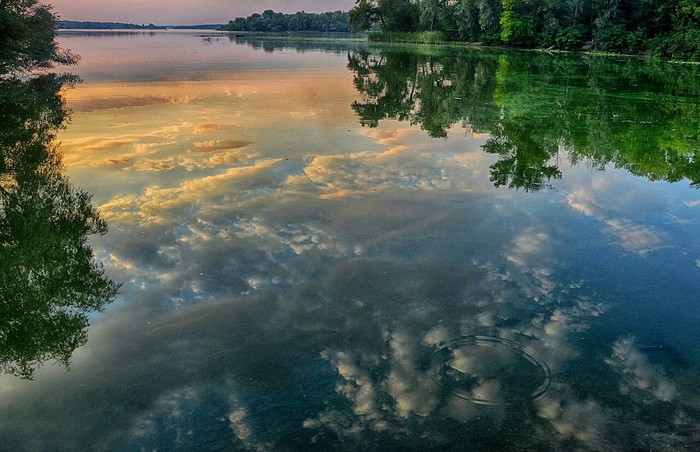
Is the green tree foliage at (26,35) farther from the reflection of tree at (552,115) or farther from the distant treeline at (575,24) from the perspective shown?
the distant treeline at (575,24)

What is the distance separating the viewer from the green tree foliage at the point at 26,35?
79.7ft

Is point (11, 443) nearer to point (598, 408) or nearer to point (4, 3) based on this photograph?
point (598, 408)

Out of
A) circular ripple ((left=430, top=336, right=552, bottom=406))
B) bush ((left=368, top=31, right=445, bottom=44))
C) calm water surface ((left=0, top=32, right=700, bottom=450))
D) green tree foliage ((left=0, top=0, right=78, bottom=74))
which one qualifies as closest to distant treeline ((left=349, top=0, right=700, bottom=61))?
bush ((left=368, top=31, right=445, bottom=44))

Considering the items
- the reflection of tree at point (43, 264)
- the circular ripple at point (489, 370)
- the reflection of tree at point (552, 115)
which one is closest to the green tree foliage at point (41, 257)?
the reflection of tree at point (43, 264)

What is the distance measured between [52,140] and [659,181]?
47.3ft

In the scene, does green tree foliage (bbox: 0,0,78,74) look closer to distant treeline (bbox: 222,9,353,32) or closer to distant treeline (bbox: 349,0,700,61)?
distant treeline (bbox: 349,0,700,61)

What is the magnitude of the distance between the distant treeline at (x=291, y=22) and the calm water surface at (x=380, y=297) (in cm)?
16429

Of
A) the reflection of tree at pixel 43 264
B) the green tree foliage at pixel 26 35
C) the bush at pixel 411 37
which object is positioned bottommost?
the reflection of tree at pixel 43 264

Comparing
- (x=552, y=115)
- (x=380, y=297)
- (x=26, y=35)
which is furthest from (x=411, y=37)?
(x=380, y=297)

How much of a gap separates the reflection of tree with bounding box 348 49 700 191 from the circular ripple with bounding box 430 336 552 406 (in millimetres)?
5756

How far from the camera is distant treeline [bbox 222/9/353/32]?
170 metres

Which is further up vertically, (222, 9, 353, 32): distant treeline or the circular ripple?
(222, 9, 353, 32): distant treeline

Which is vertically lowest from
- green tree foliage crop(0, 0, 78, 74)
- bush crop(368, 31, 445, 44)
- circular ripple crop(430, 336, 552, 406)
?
circular ripple crop(430, 336, 552, 406)

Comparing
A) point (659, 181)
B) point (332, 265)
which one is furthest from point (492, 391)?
point (659, 181)
